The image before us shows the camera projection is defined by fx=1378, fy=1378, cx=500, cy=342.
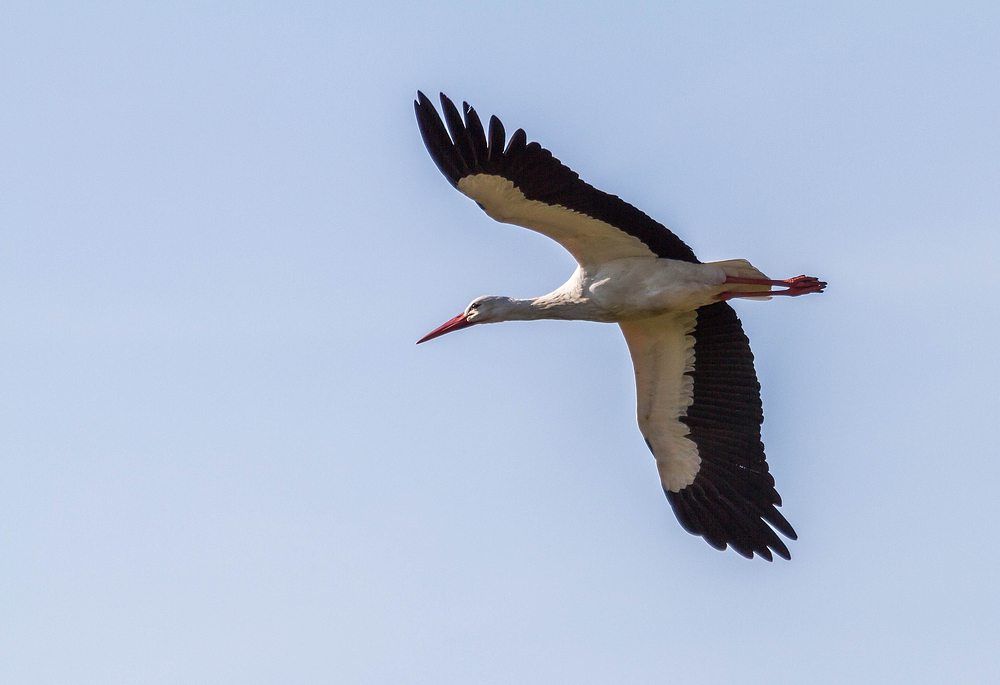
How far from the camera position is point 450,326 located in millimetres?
12961

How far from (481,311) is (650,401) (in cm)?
188

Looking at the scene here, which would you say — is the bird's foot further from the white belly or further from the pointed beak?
the pointed beak

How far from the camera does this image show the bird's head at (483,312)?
1247 cm

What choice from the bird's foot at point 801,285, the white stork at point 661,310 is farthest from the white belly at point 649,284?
the bird's foot at point 801,285

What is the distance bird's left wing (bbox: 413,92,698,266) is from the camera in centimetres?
1083

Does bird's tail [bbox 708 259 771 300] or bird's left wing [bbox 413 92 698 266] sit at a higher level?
bird's left wing [bbox 413 92 698 266]

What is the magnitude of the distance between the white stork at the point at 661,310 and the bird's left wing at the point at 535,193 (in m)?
0.01

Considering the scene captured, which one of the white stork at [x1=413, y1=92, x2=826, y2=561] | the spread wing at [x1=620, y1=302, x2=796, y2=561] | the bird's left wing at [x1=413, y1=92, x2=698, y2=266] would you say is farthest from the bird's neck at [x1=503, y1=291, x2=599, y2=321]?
the spread wing at [x1=620, y1=302, x2=796, y2=561]

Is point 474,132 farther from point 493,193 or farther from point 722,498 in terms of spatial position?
point 722,498

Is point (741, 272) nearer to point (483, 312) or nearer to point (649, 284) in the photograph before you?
point (649, 284)

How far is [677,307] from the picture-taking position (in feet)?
39.5

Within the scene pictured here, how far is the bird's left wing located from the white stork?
0.4 inches

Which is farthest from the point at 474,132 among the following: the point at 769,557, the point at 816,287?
the point at 769,557

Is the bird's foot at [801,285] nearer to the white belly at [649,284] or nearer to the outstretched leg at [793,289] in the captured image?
the outstretched leg at [793,289]
